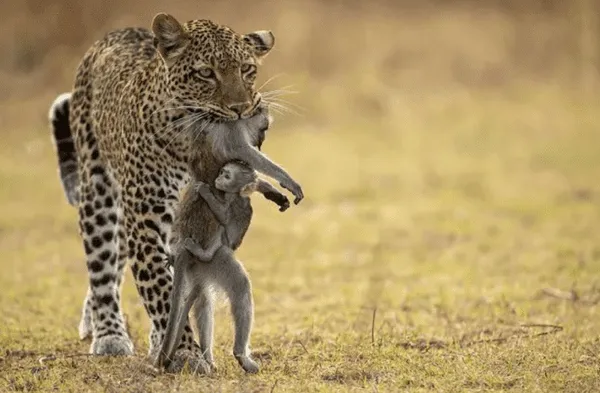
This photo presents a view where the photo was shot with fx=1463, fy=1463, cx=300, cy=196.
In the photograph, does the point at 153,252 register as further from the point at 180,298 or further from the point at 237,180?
the point at 237,180

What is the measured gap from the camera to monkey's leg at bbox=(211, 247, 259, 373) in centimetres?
823

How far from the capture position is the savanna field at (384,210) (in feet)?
30.3

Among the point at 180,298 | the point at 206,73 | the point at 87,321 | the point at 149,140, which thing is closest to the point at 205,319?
the point at 180,298

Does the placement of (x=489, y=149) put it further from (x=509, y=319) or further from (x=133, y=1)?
(x=509, y=319)

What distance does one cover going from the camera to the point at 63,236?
1636cm

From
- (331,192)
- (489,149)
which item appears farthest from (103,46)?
(489,149)

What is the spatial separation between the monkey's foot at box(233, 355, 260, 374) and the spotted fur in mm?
269

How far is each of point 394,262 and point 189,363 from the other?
6286mm

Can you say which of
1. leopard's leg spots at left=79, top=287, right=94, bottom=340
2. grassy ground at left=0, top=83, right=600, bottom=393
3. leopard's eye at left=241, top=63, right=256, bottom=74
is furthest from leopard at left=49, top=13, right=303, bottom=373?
grassy ground at left=0, top=83, right=600, bottom=393

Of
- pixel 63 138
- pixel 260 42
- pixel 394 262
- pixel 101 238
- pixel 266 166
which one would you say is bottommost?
pixel 394 262

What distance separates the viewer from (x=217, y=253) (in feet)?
27.2

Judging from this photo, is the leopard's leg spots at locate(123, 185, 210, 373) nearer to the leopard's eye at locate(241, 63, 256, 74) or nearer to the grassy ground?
the grassy ground

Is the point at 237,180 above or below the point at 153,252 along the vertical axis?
above

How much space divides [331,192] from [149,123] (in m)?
9.87
